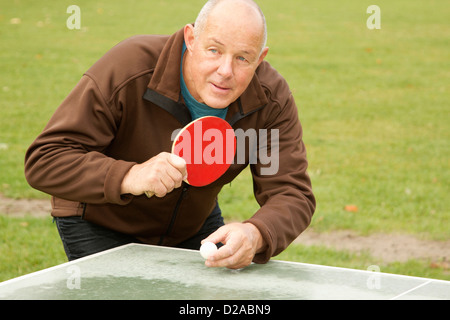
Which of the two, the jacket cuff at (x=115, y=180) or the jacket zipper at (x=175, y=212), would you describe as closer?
the jacket cuff at (x=115, y=180)

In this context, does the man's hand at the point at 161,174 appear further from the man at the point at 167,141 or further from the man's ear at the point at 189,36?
the man's ear at the point at 189,36

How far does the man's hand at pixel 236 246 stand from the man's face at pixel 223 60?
1.78ft

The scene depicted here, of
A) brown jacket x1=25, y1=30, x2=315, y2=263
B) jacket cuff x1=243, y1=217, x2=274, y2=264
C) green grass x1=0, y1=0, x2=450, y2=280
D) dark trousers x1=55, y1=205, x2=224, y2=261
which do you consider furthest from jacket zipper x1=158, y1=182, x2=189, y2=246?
green grass x1=0, y1=0, x2=450, y2=280

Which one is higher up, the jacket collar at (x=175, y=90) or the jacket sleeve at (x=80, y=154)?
the jacket collar at (x=175, y=90)

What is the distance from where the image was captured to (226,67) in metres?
2.65

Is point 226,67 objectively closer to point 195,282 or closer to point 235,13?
point 235,13

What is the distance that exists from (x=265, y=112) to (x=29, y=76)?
29.1 ft

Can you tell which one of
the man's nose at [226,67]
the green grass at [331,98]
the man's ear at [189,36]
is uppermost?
the man's ear at [189,36]

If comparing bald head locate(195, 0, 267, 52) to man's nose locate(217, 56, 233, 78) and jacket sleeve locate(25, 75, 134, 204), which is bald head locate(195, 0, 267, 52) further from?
jacket sleeve locate(25, 75, 134, 204)

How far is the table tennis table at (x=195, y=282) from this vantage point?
6.88 feet

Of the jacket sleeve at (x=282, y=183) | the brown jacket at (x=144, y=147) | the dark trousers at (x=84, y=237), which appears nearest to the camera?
the brown jacket at (x=144, y=147)

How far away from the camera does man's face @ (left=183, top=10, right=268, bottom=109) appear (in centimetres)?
265

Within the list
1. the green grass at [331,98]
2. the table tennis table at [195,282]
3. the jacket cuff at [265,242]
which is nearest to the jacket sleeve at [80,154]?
the table tennis table at [195,282]
